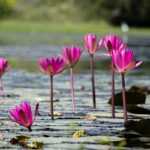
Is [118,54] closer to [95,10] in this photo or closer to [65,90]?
[65,90]

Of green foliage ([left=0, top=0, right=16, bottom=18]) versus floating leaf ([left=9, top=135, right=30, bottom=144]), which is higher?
green foliage ([left=0, top=0, right=16, bottom=18])

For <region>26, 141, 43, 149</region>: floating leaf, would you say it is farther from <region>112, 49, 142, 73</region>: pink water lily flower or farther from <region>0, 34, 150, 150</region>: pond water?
<region>112, 49, 142, 73</region>: pink water lily flower

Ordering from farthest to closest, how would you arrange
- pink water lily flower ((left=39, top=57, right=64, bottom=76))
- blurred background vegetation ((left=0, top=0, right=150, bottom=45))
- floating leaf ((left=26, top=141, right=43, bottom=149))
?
blurred background vegetation ((left=0, top=0, right=150, bottom=45)) → pink water lily flower ((left=39, top=57, right=64, bottom=76)) → floating leaf ((left=26, top=141, right=43, bottom=149))

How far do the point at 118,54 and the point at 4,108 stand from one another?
1866mm

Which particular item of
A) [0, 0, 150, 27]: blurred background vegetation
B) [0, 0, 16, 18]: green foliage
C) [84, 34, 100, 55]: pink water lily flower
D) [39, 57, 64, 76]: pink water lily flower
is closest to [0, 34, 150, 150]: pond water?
[39, 57, 64, 76]: pink water lily flower

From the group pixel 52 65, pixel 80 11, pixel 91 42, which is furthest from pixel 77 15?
pixel 52 65

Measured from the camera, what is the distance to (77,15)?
344ft

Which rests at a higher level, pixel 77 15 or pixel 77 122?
pixel 77 15

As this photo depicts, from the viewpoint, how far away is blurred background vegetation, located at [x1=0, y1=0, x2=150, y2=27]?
92875mm

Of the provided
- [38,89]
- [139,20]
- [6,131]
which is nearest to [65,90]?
[38,89]

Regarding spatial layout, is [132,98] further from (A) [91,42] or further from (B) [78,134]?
(B) [78,134]

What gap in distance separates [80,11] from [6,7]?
15718 millimetres

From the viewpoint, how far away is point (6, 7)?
114 meters

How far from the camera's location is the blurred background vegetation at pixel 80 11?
305 feet
